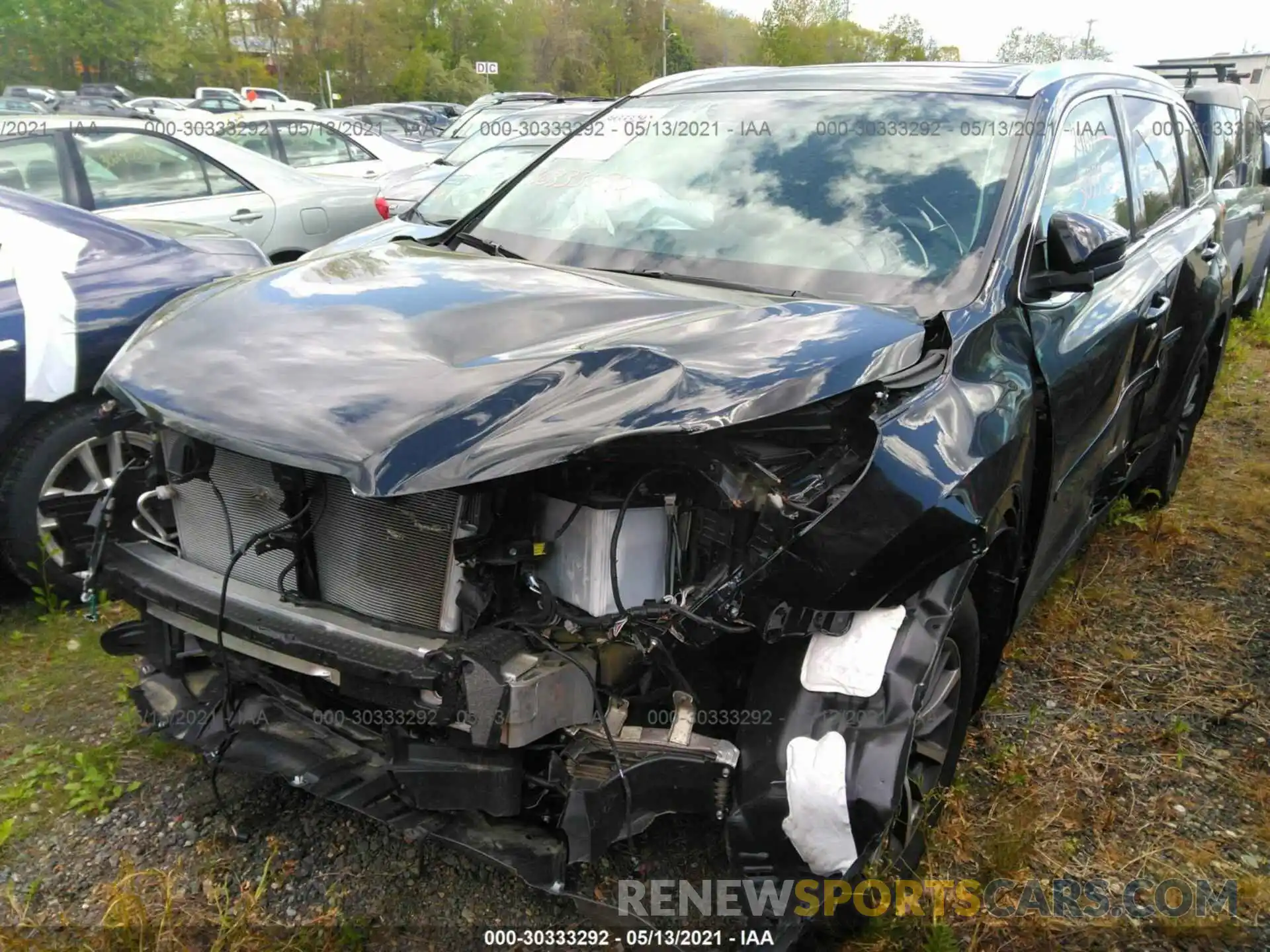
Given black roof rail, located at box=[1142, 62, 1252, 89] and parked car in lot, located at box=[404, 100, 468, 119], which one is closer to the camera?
black roof rail, located at box=[1142, 62, 1252, 89]

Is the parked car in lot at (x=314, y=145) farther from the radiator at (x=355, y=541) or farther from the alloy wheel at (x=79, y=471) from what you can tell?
the radiator at (x=355, y=541)

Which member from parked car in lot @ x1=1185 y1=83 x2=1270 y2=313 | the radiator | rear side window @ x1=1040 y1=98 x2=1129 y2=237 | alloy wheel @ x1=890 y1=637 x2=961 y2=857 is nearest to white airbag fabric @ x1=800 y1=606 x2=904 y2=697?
alloy wheel @ x1=890 y1=637 x2=961 y2=857

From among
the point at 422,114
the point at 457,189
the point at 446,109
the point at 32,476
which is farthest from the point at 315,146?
the point at 446,109

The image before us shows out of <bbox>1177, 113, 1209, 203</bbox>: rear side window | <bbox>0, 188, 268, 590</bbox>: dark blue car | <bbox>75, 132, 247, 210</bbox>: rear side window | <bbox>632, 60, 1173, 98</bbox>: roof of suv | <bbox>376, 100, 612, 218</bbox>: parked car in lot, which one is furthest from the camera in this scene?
<bbox>376, 100, 612, 218</bbox>: parked car in lot

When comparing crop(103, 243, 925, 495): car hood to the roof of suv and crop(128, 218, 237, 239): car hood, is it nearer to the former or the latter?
the roof of suv

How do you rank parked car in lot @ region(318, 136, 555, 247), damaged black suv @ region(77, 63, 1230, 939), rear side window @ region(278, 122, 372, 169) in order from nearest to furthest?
damaged black suv @ region(77, 63, 1230, 939)
parked car in lot @ region(318, 136, 555, 247)
rear side window @ region(278, 122, 372, 169)

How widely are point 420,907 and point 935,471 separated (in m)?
1.60

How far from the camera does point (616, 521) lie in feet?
6.67

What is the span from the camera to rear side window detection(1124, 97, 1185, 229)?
3.64 metres

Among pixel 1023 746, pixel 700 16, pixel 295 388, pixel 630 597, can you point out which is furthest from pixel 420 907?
pixel 700 16

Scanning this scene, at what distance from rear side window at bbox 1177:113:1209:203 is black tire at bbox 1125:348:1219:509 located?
2.38 feet

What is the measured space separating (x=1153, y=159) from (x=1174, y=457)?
1542 mm

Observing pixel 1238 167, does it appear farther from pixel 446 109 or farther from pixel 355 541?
pixel 446 109

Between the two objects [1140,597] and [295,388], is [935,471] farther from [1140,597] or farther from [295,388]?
[1140,597]
